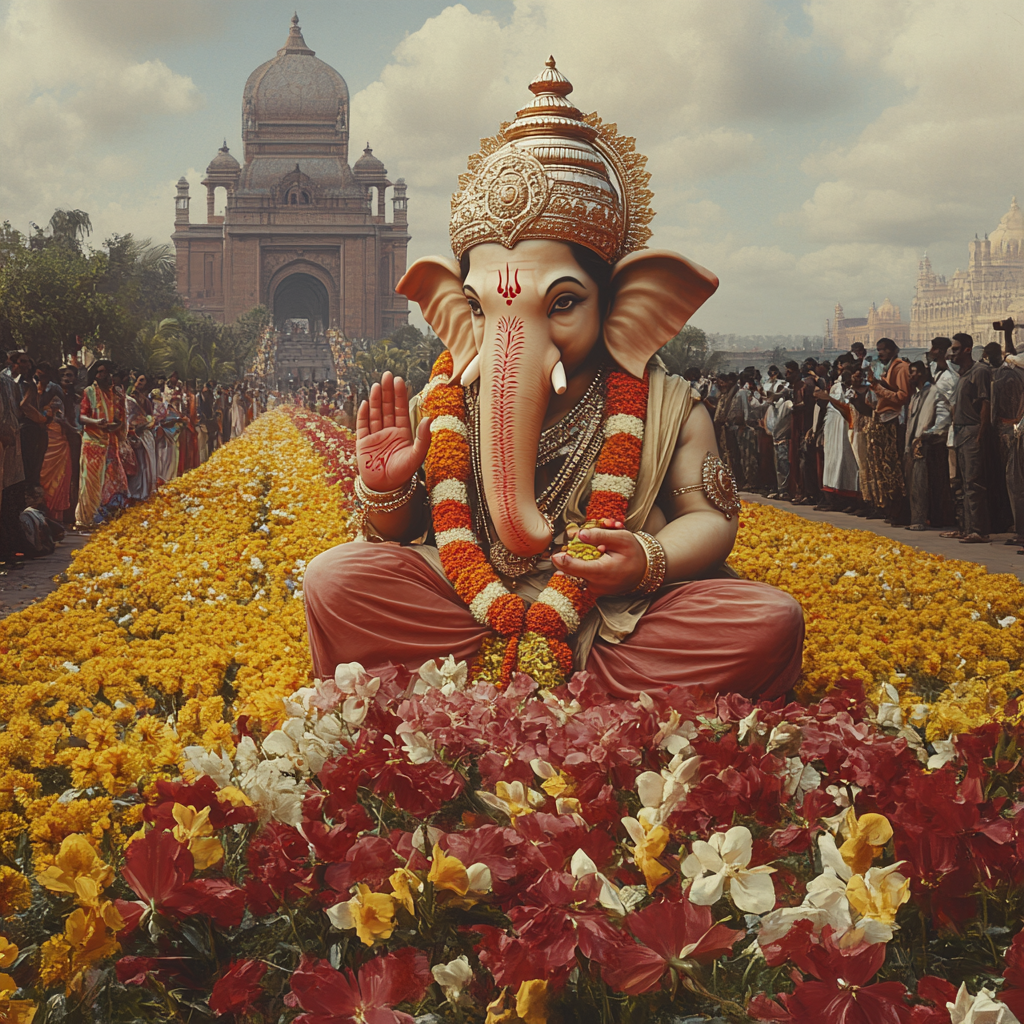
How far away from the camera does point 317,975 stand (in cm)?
143

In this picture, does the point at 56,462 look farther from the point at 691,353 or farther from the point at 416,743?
the point at 691,353

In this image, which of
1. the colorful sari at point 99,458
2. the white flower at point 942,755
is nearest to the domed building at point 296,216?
the colorful sari at point 99,458

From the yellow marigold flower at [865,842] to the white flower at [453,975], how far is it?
0.57 meters

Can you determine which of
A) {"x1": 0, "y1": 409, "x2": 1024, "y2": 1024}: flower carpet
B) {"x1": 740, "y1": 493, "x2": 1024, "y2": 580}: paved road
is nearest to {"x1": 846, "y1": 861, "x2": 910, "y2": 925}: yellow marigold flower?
{"x1": 0, "y1": 409, "x2": 1024, "y2": 1024}: flower carpet

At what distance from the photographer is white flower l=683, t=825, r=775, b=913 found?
1508 mm

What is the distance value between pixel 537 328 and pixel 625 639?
3.08 feet

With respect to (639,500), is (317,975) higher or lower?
lower

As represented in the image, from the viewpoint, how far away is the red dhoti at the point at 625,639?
9.61 feet

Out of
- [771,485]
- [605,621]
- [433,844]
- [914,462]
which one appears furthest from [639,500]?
[771,485]

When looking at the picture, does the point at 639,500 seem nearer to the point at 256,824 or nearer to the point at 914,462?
the point at 256,824

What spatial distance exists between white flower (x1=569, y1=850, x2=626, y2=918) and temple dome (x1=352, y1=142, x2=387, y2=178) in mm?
69703

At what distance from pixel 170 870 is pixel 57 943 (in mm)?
174

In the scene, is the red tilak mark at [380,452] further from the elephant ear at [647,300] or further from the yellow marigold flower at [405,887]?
the yellow marigold flower at [405,887]

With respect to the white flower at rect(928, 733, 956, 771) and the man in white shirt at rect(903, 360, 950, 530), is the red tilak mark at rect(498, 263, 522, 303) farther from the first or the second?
the man in white shirt at rect(903, 360, 950, 530)
